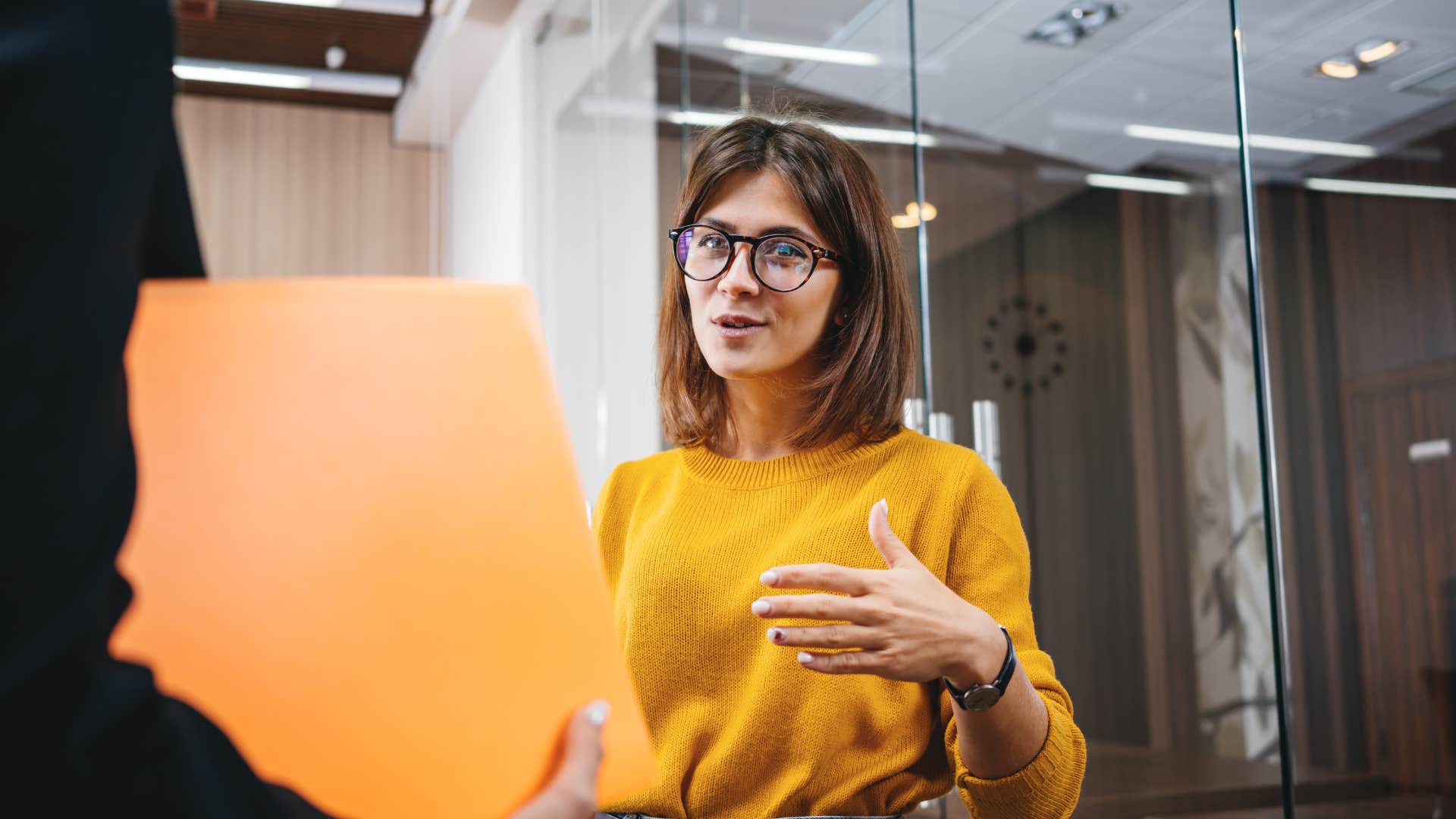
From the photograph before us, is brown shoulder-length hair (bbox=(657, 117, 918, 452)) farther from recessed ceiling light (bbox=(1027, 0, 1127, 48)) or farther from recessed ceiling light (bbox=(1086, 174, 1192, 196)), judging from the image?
recessed ceiling light (bbox=(1027, 0, 1127, 48))

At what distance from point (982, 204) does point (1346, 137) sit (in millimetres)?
885

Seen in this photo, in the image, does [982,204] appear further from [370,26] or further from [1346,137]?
[370,26]

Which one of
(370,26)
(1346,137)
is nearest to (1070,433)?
(1346,137)

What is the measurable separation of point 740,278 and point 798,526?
Result: 0.26 metres

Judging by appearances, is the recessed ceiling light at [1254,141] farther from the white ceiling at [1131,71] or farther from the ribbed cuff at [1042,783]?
the ribbed cuff at [1042,783]

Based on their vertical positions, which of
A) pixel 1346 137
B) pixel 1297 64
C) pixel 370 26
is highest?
pixel 370 26

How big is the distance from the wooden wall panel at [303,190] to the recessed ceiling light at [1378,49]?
19.0 feet

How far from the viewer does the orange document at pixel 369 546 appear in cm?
48

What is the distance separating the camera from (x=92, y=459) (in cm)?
42

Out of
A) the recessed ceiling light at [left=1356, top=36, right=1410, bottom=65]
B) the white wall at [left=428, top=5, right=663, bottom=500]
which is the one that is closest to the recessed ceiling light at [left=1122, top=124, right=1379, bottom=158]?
the recessed ceiling light at [left=1356, top=36, right=1410, bottom=65]

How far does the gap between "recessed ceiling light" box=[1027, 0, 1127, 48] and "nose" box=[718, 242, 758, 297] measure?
135 cm

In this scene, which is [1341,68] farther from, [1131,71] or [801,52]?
[801,52]

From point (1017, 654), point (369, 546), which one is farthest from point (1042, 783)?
point (369, 546)

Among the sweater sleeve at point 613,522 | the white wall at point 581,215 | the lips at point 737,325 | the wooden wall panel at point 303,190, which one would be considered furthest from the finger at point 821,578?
the wooden wall panel at point 303,190
